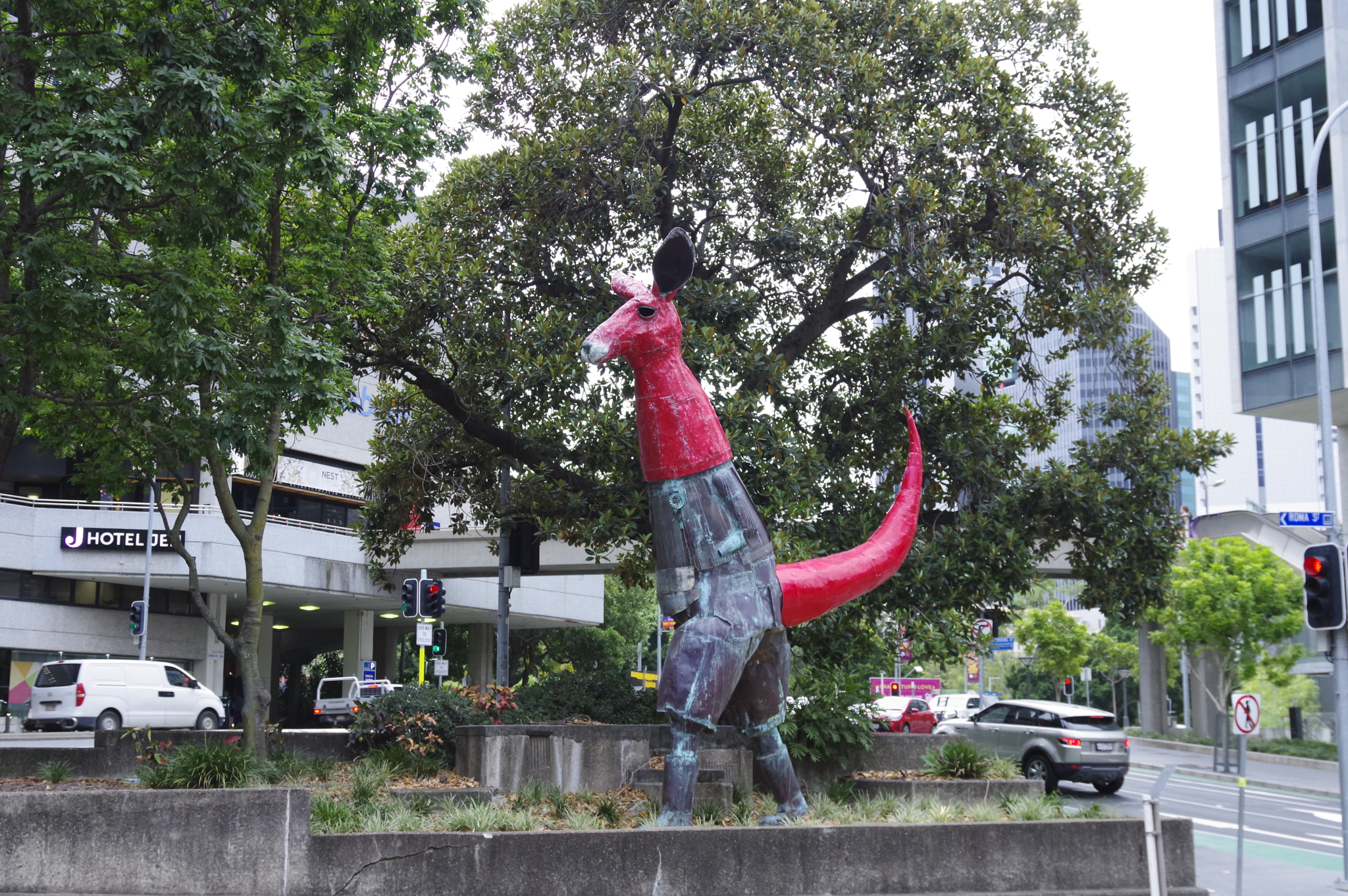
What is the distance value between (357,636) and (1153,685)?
28707 millimetres

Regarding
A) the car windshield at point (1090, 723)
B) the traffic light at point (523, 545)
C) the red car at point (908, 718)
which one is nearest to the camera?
the traffic light at point (523, 545)

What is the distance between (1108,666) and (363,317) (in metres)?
62.0

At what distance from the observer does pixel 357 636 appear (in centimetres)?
4144

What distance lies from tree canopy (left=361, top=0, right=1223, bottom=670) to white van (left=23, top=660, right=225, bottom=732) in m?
13.9

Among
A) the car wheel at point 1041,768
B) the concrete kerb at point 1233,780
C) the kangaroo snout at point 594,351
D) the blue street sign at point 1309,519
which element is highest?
the kangaroo snout at point 594,351

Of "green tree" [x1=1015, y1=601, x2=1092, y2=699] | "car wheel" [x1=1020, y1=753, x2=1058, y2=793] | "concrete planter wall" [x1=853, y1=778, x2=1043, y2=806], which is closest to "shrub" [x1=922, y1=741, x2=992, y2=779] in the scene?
"concrete planter wall" [x1=853, y1=778, x2=1043, y2=806]

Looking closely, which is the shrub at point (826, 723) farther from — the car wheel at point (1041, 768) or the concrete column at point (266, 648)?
the concrete column at point (266, 648)

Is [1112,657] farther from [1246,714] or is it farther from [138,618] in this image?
[1246,714]

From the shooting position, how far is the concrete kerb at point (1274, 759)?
29844 mm

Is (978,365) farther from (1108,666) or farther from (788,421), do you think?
Answer: (1108,666)

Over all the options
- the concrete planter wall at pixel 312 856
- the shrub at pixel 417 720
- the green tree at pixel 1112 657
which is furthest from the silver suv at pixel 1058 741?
the green tree at pixel 1112 657

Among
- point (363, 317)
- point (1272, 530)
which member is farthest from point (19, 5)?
point (1272, 530)

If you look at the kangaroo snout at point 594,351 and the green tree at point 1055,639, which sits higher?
the kangaroo snout at point 594,351

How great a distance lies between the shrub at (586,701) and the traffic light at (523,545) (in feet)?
6.38
